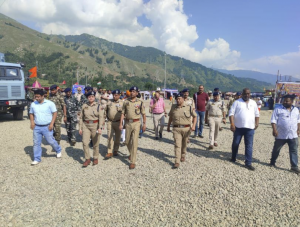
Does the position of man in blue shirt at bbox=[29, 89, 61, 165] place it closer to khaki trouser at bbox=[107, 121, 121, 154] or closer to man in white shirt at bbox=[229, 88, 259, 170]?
khaki trouser at bbox=[107, 121, 121, 154]

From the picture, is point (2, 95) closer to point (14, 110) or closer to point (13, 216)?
point (14, 110)

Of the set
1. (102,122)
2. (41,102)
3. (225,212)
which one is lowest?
(225,212)

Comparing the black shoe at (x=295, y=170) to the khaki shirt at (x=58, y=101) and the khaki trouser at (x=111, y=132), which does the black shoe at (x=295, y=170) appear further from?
the khaki shirt at (x=58, y=101)

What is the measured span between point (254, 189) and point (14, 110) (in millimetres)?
12208

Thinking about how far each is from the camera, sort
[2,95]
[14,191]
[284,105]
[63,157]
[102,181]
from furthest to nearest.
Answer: [2,95], [63,157], [284,105], [102,181], [14,191]

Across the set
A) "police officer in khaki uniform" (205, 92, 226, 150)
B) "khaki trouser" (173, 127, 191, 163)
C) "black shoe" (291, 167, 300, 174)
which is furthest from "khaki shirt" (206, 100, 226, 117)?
"black shoe" (291, 167, 300, 174)

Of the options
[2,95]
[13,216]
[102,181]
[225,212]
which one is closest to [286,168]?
[225,212]

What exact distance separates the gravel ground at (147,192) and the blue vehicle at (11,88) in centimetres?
525

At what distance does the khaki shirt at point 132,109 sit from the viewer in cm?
486

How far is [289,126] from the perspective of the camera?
14.9 feet

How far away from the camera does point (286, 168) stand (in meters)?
4.84

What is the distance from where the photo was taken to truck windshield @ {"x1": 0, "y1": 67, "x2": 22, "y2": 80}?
9930mm

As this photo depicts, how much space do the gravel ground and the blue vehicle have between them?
5.25 meters

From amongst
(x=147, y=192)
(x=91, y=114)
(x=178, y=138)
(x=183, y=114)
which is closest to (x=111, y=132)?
(x=91, y=114)
